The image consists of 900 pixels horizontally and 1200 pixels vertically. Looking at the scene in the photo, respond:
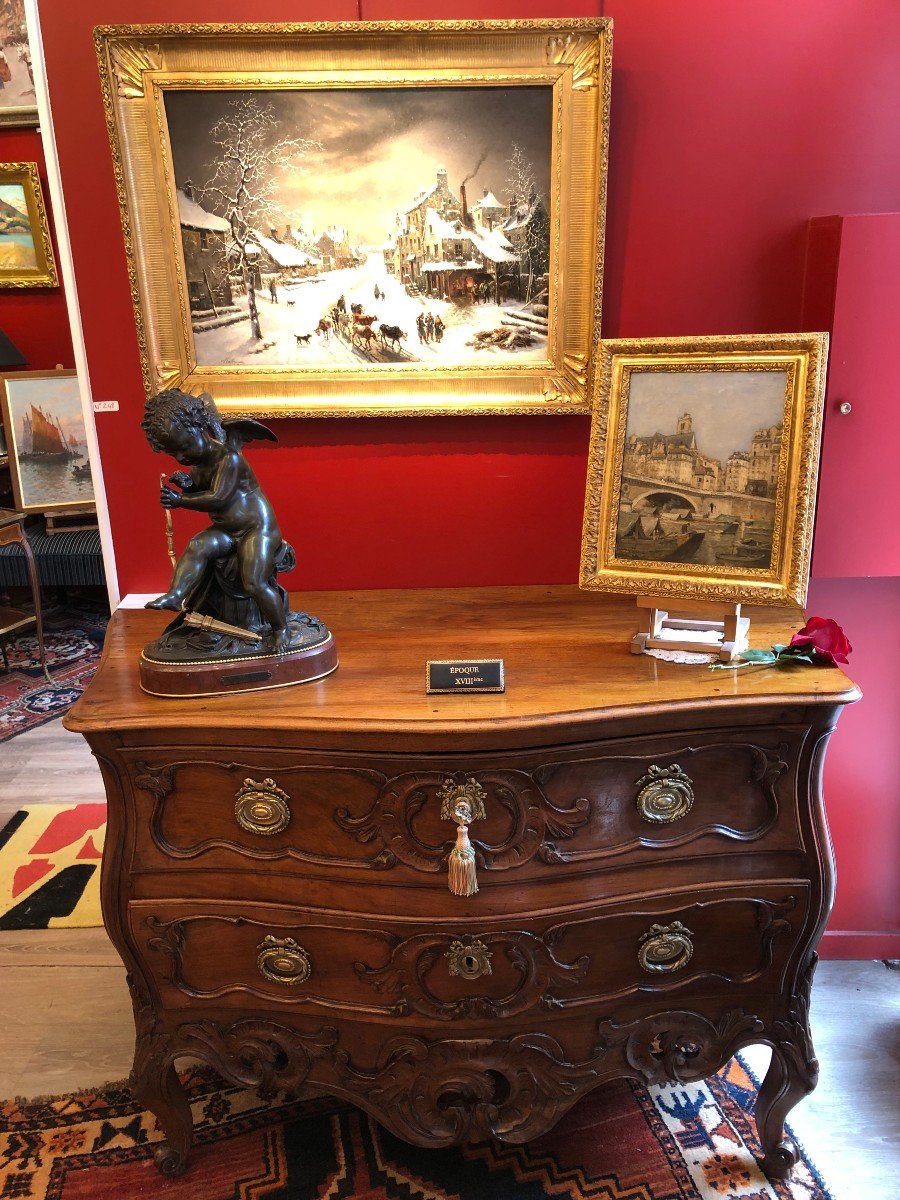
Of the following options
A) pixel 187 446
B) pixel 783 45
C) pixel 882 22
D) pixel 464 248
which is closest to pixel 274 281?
pixel 464 248

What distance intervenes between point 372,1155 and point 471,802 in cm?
110

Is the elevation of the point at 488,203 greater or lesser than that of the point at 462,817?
greater

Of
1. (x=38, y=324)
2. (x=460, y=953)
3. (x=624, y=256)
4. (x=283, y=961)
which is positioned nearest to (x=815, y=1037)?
(x=460, y=953)

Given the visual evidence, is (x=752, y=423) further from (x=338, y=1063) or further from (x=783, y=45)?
(x=338, y=1063)

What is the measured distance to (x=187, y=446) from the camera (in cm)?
162

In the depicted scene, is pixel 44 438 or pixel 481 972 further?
pixel 44 438

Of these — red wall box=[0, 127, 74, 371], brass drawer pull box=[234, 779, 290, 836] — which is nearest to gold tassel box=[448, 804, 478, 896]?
brass drawer pull box=[234, 779, 290, 836]

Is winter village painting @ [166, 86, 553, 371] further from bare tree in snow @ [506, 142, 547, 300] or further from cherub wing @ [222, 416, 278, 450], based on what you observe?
cherub wing @ [222, 416, 278, 450]

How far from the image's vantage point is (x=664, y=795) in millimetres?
1676

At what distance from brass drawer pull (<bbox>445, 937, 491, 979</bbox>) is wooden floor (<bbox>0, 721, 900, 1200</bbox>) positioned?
1.04 m

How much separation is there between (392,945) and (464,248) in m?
1.59

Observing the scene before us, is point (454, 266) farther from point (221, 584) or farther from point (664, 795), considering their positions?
point (664, 795)

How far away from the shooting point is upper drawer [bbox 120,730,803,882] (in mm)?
1599

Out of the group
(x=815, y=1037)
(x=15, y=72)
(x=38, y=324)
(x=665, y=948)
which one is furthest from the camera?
(x=38, y=324)
